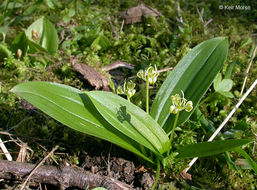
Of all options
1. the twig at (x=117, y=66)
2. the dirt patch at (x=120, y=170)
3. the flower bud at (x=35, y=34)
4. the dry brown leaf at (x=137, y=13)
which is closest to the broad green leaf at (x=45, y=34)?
the flower bud at (x=35, y=34)

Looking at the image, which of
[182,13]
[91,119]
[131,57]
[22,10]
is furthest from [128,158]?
[22,10]

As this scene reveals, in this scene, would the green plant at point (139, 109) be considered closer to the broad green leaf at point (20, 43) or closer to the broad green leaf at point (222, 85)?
the broad green leaf at point (222, 85)

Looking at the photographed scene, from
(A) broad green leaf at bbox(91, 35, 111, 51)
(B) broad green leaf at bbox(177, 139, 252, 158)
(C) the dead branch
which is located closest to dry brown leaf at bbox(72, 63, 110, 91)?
(A) broad green leaf at bbox(91, 35, 111, 51)

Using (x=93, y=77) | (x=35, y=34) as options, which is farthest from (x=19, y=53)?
(x=93, y=77)

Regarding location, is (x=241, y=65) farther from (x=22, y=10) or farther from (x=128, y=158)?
(x=22, y=10)

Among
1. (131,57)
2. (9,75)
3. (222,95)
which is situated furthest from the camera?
(131,57)

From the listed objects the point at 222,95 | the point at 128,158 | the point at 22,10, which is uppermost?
the point at 22,10
